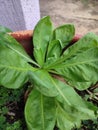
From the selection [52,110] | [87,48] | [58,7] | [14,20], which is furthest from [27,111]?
[58,7]

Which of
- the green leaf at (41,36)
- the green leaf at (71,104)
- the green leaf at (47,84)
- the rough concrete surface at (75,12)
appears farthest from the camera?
the rough concrete surface at (75,12)

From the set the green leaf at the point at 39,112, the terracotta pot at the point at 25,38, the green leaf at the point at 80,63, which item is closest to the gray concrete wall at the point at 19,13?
the terracotta pot at the point at 25,38

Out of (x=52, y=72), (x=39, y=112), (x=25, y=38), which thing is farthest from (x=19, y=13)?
(x=39, y=112)

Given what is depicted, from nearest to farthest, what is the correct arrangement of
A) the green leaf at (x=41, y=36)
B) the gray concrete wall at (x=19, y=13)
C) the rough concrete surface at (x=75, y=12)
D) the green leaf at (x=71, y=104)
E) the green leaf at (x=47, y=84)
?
the green leaf at (x=47, y=84)
the green leaf at (x=71, y=104)
the green leaf at (x=41, y=36)
the gray concrete wall at (x=19, y=13)
the rough concrete surface at (x=75, y=12)

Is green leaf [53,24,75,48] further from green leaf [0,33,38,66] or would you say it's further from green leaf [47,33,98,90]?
green leaf [0,33,38,66]

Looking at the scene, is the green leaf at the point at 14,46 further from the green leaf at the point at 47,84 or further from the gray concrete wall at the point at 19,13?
the gray concrete wall at the point at 19,13

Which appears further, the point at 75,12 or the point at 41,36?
the point at 75,12

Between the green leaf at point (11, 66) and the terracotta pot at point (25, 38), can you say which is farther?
the terracotta pot at point (25, 38)

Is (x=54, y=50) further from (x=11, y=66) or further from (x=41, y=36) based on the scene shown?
(x=11, y=66)

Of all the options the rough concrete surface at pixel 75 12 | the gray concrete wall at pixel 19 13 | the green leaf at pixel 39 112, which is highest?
the gray concrete wall at pixel 19 13
